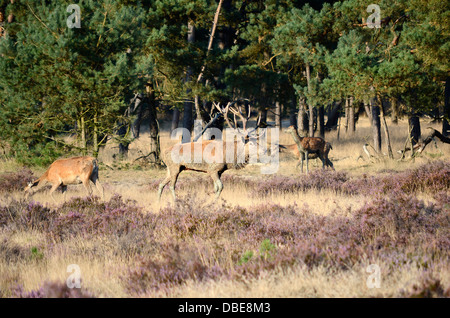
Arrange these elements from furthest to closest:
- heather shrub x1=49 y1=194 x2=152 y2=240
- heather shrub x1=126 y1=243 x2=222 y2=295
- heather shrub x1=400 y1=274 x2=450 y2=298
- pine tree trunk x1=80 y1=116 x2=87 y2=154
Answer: pine tree trunk x1=80 y1=116 x2=87 y2=154
heather shrub x1=49 y1=194 x2=152 y2=240
heather shrub x1=126 y1=243 x2=222 y2=295
heather shrub x1=400 y1=274 x2=450 y2=298

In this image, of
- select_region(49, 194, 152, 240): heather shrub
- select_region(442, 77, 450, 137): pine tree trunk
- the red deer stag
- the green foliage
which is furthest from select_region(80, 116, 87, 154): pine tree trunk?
select_region(442, 77, 450, 137): pine tree trunk

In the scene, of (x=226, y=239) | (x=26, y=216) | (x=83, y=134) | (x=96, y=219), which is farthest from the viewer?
(x=83, y=134)

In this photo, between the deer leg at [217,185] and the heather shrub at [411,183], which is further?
the heather shrub at [411,183]

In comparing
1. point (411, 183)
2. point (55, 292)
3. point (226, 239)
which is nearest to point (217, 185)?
point (226, 239)

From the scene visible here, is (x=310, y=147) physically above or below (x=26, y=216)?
above

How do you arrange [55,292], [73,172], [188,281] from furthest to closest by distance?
Answer: [73,172], [188,281], [55,292]

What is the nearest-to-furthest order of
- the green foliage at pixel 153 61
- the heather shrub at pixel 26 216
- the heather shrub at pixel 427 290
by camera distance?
1. the heather shrub at pixel 427 290
2. the heather shrub at pixel 26 216
3. the green foliage at pixel 153 61

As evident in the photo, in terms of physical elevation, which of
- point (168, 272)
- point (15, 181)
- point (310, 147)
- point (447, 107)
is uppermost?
point (447, 107)

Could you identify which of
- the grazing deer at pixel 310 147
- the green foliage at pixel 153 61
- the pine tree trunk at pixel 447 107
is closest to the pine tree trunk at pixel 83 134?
the green foliage at pixel 153 61

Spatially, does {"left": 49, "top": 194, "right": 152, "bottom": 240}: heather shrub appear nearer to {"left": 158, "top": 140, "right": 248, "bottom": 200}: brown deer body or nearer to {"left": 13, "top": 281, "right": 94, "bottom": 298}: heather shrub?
{"left": 158, "top": 140, "right": 248, "bottom": 200}: brown deer body

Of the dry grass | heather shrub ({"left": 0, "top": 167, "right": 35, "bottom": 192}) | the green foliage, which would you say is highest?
the green foliage

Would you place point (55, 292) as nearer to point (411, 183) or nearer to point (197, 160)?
point (197, 160)

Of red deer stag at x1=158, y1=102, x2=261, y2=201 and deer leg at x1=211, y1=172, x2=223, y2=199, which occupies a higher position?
red deer stag at x1=158, y1=102, x2=261, y2=201

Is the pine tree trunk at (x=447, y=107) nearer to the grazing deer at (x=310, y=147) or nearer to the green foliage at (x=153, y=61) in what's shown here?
the green foliage at (x=153, y=61)
